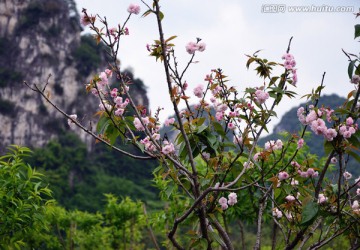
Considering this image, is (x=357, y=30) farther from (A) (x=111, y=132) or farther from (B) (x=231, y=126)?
(A) (x=111, y=132)

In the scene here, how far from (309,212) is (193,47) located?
3.31 ft

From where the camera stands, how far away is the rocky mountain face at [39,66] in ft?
140

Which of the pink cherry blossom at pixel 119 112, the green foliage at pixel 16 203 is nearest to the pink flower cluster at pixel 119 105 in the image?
→ the pink cherry blossom at pixel 119 112

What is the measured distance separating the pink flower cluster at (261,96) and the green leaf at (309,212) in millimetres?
628

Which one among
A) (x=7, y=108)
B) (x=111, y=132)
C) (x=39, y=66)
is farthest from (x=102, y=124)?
(x=39, y=66)

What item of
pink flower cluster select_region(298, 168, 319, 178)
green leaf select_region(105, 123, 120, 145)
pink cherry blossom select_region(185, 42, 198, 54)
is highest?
pink cherry blossom select_region(185, 42, 198, 54)

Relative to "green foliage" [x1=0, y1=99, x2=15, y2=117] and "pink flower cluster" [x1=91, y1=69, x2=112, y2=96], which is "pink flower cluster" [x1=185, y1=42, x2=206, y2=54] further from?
"green foliage" [x1=0, y1=99, x2=15, y2=117]

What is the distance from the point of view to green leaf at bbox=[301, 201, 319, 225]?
2104 millimetres

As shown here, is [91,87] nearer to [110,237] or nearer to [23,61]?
[110,237]

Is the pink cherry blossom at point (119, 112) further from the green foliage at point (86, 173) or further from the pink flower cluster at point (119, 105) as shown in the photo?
the green foliage at point (86, 173)

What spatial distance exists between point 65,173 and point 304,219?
39163 mm

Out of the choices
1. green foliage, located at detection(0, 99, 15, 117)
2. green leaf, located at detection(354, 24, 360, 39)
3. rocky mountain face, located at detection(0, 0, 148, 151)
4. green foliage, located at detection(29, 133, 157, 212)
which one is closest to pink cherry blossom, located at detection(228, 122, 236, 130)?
green leaf, located at detection(354, 24, 360, 39)

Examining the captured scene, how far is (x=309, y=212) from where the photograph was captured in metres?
2.12

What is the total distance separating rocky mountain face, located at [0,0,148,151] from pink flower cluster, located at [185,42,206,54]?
3995cm
